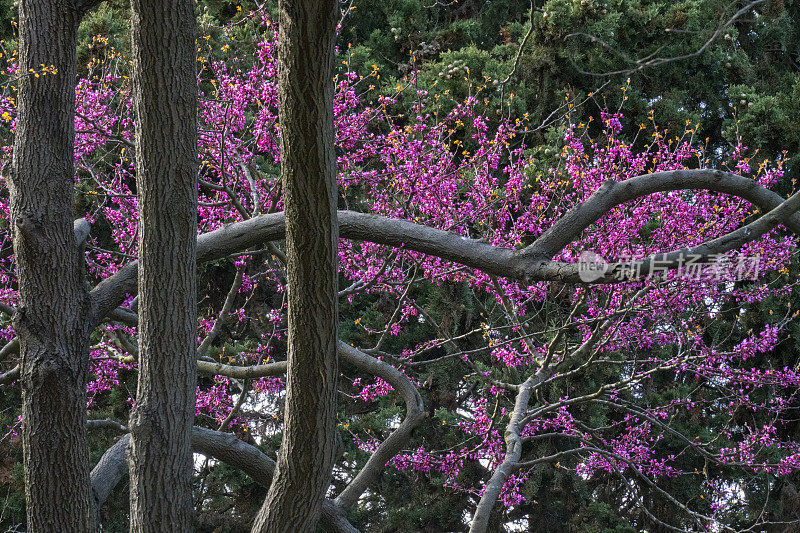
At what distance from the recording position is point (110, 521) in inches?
293

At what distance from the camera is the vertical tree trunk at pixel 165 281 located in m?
2.65

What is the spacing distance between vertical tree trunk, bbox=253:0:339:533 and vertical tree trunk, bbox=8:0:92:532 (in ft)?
3.03

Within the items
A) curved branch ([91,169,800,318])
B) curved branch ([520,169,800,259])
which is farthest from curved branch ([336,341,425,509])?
curved branch ([520,169,800,259])

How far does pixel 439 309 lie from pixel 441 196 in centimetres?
248

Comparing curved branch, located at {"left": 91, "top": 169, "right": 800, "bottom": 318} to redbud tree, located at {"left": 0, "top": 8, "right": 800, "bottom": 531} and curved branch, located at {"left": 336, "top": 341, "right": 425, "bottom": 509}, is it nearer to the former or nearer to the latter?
redbud tree, located at {"left": 0, "top": 8, "right": 800, "bottom": 531}

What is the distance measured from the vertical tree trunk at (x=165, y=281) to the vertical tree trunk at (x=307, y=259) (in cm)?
42

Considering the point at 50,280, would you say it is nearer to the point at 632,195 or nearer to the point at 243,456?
the point at 243,456

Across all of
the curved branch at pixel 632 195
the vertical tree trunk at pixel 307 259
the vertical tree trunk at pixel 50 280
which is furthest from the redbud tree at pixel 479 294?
the vertical tree trunk at pixel 307 259

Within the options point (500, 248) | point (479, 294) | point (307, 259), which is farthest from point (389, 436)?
point (479, 294)

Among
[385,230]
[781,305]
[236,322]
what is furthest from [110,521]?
[781,305]

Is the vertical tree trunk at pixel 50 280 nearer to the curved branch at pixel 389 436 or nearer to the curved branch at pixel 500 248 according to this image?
the curved branch at pixel 500 248

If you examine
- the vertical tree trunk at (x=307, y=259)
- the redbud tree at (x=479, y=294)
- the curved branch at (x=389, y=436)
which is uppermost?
the redbud tree at (x=479, y=294)

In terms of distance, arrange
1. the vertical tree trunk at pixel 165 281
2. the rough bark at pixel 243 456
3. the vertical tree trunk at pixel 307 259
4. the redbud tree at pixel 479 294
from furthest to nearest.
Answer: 1. the rough bark at pixel 243 456
2. the redbud tree at pixel 479 294
3. the vertical tree trunk at pixel 165 281
4. the vertical tree trunk at pixel 307 259

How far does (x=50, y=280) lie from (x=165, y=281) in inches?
26.4
